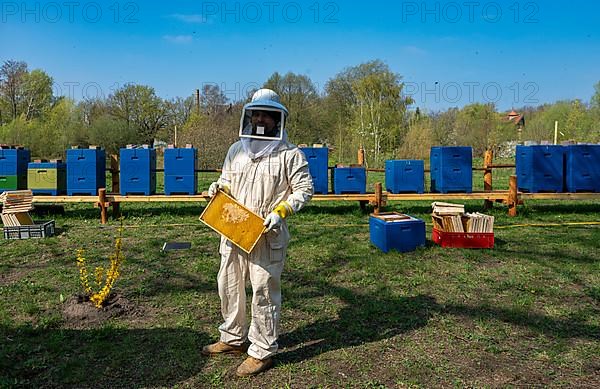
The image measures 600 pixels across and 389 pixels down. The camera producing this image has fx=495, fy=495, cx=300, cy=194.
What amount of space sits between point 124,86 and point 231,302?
4016cm

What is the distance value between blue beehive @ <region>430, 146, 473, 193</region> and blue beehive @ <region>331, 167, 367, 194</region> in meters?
1.53

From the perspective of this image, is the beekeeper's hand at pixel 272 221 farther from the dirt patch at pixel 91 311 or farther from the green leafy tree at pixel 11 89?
the green leafy tree at pixel 11 89

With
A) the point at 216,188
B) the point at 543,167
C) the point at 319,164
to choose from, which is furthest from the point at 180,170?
the point at 543,167

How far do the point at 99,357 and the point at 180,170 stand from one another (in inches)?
261

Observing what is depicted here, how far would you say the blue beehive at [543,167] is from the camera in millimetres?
10297

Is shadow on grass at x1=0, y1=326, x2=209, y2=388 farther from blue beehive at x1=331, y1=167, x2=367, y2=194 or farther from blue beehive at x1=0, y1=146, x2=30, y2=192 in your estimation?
blue beehive at x1=331, y1=167, x2=367, y2=194

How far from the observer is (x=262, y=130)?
11.9 feet

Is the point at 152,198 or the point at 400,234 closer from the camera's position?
the point at 400,234

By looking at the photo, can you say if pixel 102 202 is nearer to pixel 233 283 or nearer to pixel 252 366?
pixel 233 283

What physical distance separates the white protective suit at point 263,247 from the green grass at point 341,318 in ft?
1.15

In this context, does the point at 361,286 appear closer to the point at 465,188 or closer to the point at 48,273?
the point at 48,273

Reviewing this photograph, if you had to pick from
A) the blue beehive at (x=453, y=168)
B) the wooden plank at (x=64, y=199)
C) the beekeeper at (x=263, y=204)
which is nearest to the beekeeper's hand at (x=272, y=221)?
the beekeeper at (x=263, y=204)

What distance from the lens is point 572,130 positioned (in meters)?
37.7

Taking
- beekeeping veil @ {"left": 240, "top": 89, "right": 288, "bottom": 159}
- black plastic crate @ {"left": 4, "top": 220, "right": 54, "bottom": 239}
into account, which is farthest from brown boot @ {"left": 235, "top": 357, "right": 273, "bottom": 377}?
black plastic crate @ {"left": 4, "top": 220, "right": 54, "bottom": 239}
